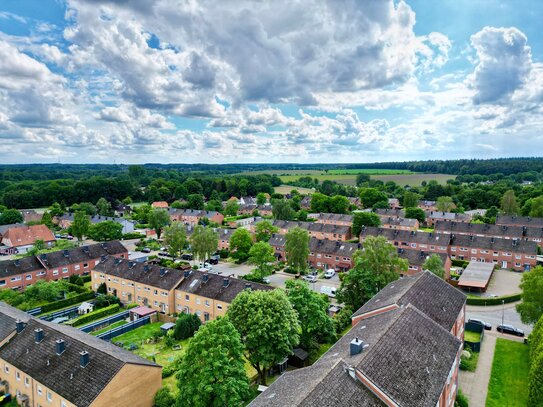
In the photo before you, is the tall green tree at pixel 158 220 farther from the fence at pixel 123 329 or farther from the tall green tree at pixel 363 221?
the fence at pixel 123 329

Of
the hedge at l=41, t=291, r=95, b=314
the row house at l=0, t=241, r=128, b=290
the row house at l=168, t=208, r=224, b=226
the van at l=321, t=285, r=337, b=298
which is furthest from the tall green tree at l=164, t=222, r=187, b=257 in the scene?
the row house at l=168, t=208, r=224, b=226

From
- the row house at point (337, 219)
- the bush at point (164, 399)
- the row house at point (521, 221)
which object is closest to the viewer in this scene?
the bush at point (164, 399)

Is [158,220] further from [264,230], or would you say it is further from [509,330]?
[509,330]

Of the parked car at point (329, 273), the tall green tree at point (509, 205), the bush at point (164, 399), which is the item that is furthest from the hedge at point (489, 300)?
the tall green tree at point (509, 205)

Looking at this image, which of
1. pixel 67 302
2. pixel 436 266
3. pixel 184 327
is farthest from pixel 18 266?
pixel 436 266

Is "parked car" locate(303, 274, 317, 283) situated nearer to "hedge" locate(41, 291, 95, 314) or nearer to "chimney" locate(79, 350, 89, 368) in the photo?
"hedge" locate(41, 291, 95, 314)

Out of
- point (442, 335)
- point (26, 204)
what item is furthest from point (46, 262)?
point (26, 204)
